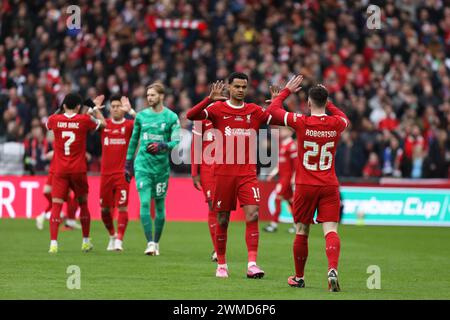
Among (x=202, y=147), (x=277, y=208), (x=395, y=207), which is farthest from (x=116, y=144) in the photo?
(x=395, y=207)

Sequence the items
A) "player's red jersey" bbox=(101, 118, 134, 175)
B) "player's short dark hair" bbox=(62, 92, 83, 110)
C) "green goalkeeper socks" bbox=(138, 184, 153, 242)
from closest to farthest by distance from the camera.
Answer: "green goalkeeper socks" bbox=(138, 184, 153, 242) < "player's short dark hair" bbox=(62, 92, 83, 110) < "player's red jersey" bbox=(101, 118, 134, 175)

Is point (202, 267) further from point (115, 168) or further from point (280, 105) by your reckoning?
point (115, 168)

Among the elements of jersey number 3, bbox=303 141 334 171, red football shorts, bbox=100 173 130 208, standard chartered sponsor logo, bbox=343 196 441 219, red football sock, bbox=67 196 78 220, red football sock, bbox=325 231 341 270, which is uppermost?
jersey number 3, bbox=303 141 334 171

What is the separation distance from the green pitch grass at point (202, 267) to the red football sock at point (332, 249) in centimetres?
33

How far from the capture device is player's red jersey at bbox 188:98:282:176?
13297 millimetres

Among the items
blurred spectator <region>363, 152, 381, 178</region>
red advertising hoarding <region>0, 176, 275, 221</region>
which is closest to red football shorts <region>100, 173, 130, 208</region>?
red advertising hoarding <region>0, 176, 275, 221</region>

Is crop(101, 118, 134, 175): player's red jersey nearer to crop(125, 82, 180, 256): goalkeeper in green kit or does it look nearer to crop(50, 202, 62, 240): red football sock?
crop(125, 82, 180, 256): goalkeeper in green kit

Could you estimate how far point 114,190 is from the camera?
17.7 meters

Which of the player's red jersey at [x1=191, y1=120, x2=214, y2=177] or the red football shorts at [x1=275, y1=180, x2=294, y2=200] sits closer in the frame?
the player's red jersey at [x1=191, y1=120, x2=214, y2=177]

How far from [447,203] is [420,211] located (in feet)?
2.20

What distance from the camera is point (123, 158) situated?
1770 centimetres

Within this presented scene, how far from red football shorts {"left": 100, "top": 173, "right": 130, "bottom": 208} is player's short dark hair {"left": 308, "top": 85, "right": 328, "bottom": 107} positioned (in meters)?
6.05

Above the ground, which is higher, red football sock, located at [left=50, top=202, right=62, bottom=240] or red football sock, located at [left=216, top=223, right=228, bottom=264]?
red football sock, located at [left=216, top=223, right=228, bottom=264]
